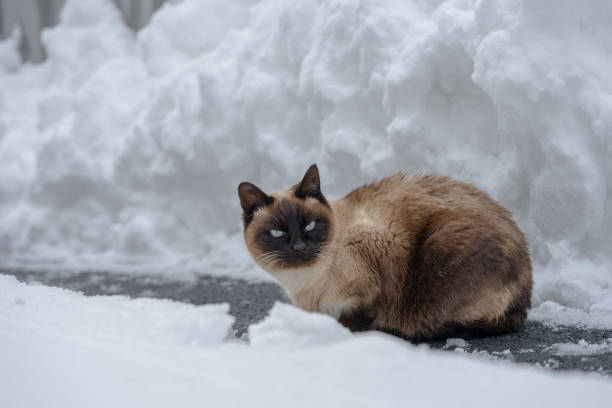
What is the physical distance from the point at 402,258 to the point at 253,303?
1258mm

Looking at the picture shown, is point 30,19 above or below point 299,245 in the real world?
above

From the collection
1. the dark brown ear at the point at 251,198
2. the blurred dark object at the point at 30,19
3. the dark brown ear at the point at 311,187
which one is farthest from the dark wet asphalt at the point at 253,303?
the blurred dark object at the point at 30,19

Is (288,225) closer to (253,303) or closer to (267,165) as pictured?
(253,303)

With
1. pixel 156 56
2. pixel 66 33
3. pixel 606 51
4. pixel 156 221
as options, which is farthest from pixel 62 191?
pixel 606 51

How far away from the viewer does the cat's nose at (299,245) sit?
2.43 m

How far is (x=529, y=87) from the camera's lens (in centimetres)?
293

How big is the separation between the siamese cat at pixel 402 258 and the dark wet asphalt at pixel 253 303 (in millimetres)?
120

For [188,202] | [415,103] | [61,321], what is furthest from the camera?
[188,202]

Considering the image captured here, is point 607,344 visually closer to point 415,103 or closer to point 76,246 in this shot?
point 415,103

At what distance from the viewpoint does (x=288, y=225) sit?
8.23 ft

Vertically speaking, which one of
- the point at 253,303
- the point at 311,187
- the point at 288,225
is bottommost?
the point at 253,303

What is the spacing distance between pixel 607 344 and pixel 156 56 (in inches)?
199

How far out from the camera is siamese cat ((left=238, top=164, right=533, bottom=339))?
7.88 feet

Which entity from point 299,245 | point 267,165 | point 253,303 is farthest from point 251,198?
point 267,165
